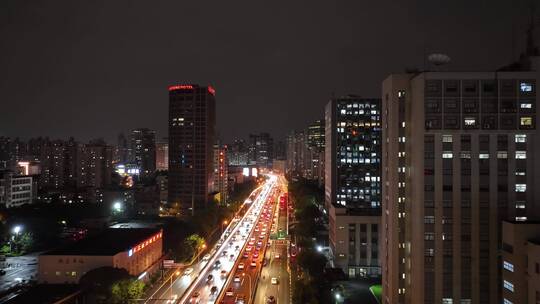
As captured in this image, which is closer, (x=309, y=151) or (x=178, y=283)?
(x=178, y=283)

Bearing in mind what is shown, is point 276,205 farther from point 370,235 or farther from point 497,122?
point 497,122

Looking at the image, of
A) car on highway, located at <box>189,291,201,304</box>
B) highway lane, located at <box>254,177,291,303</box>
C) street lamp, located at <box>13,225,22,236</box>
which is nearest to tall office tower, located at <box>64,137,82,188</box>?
street lamp, located at <box>13,225,22,236</box>

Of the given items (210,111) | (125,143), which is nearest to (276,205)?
(210,111)

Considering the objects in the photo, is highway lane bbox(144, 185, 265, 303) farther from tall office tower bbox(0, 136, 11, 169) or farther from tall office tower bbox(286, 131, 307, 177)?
tall office tower bbox(286, 131, 307, 177)

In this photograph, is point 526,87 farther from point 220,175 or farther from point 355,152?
point 220,175

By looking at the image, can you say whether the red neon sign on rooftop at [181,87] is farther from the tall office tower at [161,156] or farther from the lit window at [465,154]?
the tall office tower at [161,156]

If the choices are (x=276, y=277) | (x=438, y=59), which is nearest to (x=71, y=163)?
(x=276, y=277)
